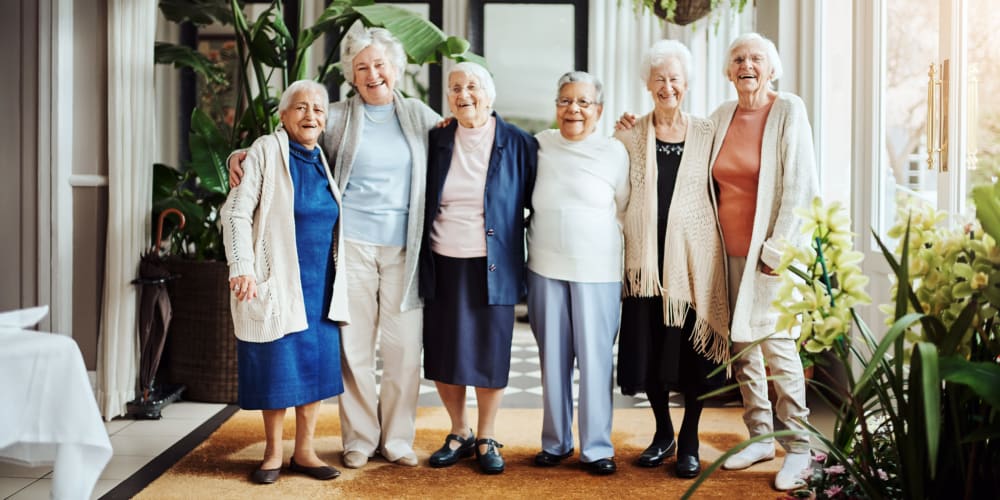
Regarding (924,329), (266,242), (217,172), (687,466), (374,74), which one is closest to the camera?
(924,329)

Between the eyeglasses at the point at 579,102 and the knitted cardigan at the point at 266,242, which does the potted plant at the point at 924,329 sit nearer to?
the eyeglasses at the point at 579,102

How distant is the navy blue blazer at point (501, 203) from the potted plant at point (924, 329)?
1780 millimetres

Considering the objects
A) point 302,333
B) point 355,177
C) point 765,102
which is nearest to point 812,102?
point 765,102

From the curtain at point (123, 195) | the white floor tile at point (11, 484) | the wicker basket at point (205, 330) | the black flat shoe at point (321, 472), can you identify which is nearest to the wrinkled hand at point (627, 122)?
the black flat shoe at point (321, 472)

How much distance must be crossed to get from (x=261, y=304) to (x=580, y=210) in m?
1.13

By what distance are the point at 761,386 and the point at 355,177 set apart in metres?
1.67

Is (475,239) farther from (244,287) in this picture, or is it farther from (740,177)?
(740,177)

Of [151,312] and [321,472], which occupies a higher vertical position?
[151,312]

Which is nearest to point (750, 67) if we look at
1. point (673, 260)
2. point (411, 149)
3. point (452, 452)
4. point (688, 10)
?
point (673, 260)

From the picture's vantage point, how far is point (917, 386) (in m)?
1.11

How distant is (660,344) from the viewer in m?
3.04

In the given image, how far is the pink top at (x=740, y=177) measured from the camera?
9.68 ft

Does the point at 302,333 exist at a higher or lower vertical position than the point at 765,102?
lower

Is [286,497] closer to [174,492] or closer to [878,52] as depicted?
[174,492]
